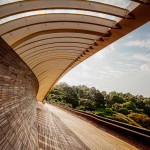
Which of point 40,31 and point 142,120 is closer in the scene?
point 40,31

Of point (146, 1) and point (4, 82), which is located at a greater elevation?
point (146, 1)

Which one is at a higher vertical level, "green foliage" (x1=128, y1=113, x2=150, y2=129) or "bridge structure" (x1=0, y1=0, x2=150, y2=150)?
"bridge structure" (x1=0, y1=0, x2=150, y2=150)

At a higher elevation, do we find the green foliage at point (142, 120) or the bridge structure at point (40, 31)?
the bridge structure at point (40, 31)

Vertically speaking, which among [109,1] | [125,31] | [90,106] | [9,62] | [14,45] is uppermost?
[109,1]

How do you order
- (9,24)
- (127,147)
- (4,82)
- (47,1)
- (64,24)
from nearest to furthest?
1. (4,82)
2. (47,1)
3. (9,24)
4. (127,147)
5. (64,24)

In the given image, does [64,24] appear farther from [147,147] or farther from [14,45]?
[147,147]

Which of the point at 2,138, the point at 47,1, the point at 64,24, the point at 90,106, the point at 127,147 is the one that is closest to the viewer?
the point at 2,138

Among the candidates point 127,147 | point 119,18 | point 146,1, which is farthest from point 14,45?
point 127,147

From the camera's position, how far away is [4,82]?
11.6ft

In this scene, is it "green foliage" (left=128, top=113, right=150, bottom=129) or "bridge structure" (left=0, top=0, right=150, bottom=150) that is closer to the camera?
"bridge structure" (left=0, top=0, right=150, bottom=150)

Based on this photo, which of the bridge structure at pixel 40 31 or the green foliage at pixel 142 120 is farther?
the green foliage at pixel 142 120

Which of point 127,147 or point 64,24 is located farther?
point 64,24

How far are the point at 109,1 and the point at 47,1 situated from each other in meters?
2.35

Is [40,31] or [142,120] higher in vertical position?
[40,31]
